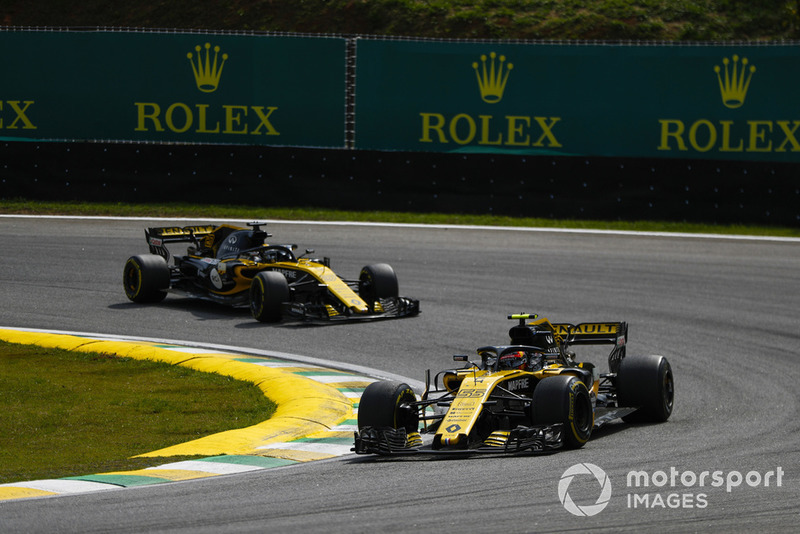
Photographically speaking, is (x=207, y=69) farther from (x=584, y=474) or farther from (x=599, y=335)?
(x=584, y=474)

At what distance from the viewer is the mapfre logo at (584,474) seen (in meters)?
6.79

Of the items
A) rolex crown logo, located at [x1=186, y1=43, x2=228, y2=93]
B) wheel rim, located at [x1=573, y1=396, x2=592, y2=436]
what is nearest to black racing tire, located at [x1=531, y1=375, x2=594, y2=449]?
wheel rim, located at [x1=573, y1=396, x2=592, y2=436]

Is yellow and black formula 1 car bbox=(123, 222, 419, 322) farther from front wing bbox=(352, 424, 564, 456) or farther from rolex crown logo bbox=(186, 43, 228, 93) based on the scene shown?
rolex crown logo bbox=(186, 43, 228, 93)

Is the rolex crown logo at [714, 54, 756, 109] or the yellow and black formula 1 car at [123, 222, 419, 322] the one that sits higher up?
the rolex crown logo at [714, 54, 756, 109]

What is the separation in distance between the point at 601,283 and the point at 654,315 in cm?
A: 231

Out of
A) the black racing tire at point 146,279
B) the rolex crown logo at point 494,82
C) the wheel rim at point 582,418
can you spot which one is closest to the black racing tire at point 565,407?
the wheel rim at point 582,418

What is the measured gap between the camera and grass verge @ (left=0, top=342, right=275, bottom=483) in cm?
866

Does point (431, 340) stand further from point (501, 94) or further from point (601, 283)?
point (501, 94)

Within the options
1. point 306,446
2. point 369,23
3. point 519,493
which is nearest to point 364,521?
point 519,493

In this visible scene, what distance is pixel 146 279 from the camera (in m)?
16.6

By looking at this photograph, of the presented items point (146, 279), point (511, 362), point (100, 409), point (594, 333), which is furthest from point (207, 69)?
point (511, 362)

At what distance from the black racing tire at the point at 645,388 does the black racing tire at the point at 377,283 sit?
19.7 feet

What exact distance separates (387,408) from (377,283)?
7.27 m

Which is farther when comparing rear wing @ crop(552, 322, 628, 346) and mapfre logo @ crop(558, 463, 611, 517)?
rear wing @ crop(552, 322, 628, 346)
